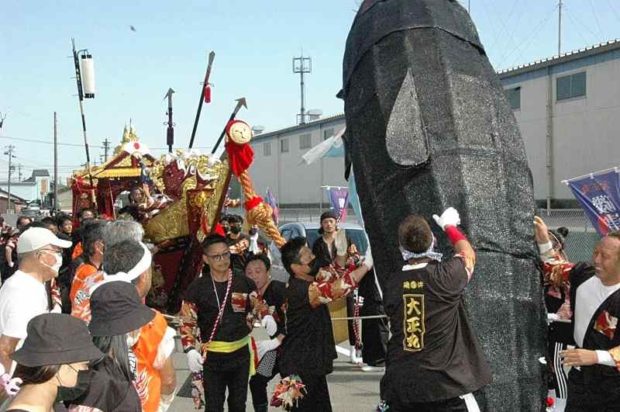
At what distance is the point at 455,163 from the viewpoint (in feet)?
12.1

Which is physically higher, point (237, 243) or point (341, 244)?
point (341, 244)

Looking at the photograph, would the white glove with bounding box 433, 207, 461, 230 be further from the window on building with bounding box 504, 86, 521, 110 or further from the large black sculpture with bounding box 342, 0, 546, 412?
the window on building with bounding box 504, 86, 521, 110

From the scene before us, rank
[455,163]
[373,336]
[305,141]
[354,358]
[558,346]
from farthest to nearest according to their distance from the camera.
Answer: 1. [305,141]
2. [354,358]
3. [373,336]
4. [558,346]
5. [455,163]

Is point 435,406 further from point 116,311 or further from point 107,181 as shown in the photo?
point 107,181

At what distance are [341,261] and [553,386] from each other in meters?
1.88

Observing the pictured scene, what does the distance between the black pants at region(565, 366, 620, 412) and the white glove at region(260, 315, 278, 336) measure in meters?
2.14

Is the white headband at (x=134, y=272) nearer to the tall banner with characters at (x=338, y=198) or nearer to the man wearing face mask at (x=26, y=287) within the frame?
the man wearing face mask at (x=26, y=287)

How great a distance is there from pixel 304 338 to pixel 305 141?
32.2 meters

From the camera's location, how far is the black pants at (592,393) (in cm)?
378

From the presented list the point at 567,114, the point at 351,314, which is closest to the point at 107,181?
the point at 351,314

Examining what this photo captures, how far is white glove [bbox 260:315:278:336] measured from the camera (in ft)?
17.0

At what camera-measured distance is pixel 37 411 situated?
219cm

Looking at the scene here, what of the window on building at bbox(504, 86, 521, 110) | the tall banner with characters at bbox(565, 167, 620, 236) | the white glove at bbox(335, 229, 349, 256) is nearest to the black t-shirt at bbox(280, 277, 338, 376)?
the white glove at bbox(335, 229, 349, 256)

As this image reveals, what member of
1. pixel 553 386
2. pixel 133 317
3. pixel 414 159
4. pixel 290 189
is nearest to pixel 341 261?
pixel 553 386
